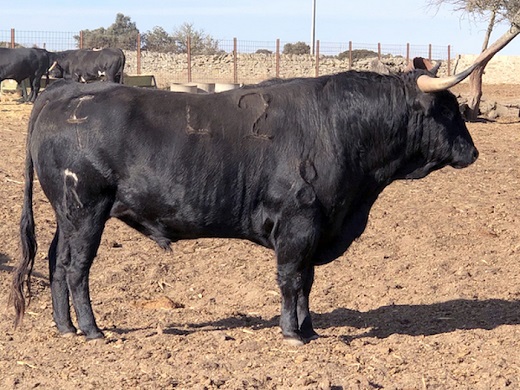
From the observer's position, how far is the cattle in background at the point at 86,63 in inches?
1177

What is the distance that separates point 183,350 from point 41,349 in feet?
3.13

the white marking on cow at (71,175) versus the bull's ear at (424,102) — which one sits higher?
the bull's ear at (424,102)

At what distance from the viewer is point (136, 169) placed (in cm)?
573

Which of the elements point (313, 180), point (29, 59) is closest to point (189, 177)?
point (313, 180)

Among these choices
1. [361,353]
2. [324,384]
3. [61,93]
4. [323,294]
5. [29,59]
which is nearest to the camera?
[324,384]

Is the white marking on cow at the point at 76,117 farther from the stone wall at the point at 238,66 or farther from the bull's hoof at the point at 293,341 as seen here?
the stone wall at the point at 238,66

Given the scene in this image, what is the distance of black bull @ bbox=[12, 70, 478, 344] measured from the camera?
5766mm

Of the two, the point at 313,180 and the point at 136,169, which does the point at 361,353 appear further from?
the point at 136,169

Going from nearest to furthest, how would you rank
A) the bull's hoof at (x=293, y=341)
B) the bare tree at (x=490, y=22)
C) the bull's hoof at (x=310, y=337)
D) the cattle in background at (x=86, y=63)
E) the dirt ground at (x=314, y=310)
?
1. the dirt ground at (x=314, y=310)
2. the bull's hoof at (x=293, y=341)
3. the bull's hoof at (x=310, y=337)
4. the bare tree at (x=490, y=22)
5. the cattle in background at (x=86, y=63)

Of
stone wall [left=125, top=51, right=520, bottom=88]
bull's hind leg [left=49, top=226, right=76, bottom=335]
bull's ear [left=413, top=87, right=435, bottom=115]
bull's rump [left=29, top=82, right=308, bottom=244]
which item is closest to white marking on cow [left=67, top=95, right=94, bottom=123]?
bull's rump [left=29, top=82, right=308, bottom=244]

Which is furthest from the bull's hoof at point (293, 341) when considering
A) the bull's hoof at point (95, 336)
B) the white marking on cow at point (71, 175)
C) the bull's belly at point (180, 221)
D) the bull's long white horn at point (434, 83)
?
the bull's long white horn at point (434, 83)

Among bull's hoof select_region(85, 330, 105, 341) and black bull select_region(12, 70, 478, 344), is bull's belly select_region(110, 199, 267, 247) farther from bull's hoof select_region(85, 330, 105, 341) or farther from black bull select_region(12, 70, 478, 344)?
bull's hoof select_region(85, 330, 105, 341)

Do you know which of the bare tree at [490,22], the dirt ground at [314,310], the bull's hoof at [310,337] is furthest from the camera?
the bare tree at [490,22]

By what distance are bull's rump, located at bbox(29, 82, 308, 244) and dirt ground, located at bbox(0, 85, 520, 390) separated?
87cm
